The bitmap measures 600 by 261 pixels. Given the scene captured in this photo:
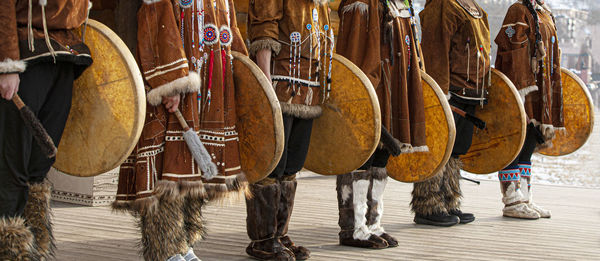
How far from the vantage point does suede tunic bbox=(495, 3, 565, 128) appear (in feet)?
15.4

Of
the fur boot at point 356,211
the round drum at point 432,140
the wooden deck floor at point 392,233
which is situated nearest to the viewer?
the wooden deck floor at point 392,233

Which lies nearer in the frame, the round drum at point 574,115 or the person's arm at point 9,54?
the person's arm at point 9,54

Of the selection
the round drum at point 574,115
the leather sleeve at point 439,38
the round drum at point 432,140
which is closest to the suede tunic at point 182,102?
the round drum at point 432,140

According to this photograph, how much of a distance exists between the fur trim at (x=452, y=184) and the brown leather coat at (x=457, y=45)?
47cm

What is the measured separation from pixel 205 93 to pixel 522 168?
3.12 m

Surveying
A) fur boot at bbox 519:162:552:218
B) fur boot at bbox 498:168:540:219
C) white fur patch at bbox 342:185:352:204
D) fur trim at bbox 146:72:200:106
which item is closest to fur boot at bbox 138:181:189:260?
fur trim at bbox 146:72:200:106

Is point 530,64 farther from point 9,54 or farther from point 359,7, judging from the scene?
point 9,54

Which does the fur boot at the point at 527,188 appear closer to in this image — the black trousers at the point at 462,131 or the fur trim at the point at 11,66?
the black trousers at the point at 462,131

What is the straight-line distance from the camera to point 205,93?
2619 mm

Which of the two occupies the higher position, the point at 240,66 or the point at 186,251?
the point at 240,66

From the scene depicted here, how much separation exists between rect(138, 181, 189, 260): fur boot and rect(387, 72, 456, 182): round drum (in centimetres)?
165

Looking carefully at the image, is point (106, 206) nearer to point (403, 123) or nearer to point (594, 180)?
point (403, 123)

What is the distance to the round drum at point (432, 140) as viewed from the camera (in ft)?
11.9

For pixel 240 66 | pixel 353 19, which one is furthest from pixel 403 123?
pixel 240 66
